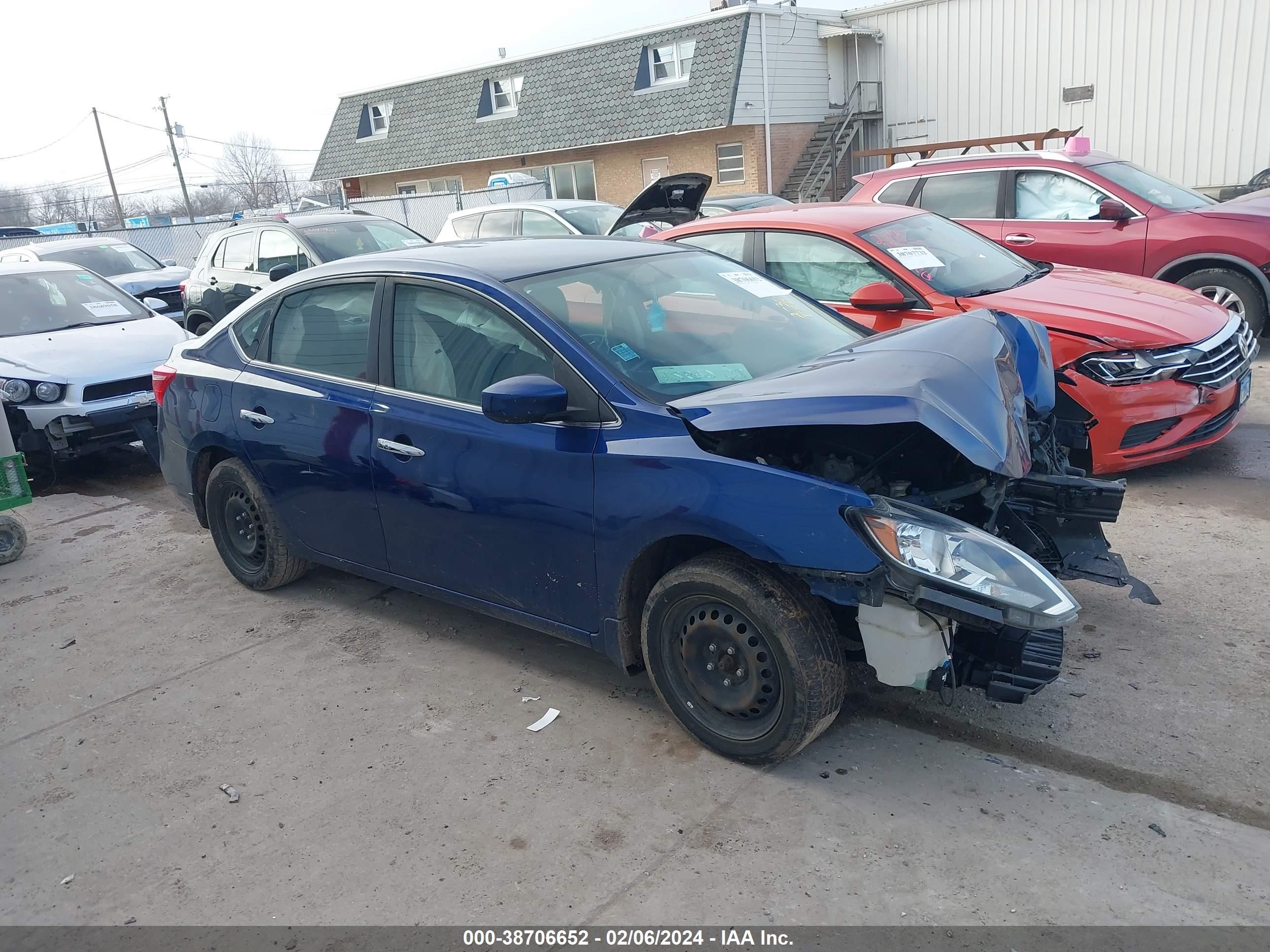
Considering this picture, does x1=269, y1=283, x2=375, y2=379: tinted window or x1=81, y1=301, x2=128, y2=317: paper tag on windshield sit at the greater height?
x1=269, y1=283, x2=375, y2=379: tinted window

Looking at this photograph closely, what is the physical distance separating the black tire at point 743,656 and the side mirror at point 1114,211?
6679 mm

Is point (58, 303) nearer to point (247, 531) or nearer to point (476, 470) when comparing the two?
point (247, 531)

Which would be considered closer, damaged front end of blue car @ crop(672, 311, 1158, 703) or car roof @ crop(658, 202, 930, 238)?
damaged front end of blue car @ crop(672, 311, 1158, 703)

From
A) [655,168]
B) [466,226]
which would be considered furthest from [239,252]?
[655,168]

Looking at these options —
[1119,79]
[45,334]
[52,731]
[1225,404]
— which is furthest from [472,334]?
[1119,79]

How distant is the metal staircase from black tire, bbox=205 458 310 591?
21.1 m

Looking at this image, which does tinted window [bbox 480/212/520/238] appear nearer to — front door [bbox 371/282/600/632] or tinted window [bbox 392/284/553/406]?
tinted window [bbox 392/284/553/406]

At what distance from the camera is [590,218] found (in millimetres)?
12789

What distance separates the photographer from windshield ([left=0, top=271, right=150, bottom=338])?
8.76m

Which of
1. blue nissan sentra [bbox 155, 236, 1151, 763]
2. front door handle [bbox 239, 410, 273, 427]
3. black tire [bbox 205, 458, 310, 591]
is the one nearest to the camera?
blue nissan sentra [bbox 155, 236, 1151, 763]

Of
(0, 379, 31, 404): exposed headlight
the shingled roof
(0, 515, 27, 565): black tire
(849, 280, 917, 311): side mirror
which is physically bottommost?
(0, 515, 27, 565): black tire

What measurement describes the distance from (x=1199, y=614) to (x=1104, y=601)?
37 cm

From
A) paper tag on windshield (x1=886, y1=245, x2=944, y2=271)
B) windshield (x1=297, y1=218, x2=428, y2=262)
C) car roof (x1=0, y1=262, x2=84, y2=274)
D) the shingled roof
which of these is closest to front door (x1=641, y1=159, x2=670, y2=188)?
the shingled roof

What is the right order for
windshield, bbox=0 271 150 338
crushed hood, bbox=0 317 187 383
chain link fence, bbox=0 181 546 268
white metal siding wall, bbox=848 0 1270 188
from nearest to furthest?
1. crushed hood, bbox=0 317 187 383
2. windshield, bbox=0 271 150 338
3. white metal siding wall, bbox=848 0 1270 188
4. chain link fence, bbox=0 181 546 268
